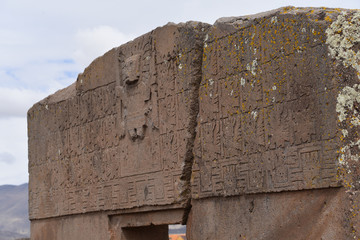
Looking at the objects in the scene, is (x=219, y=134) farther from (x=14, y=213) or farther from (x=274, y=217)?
(x=14, y=213)

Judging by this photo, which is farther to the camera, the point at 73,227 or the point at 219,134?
the point at 73,227

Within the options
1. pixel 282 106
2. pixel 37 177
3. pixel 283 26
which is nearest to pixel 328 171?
pixel 282 106

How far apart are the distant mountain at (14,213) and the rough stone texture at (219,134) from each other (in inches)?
3286

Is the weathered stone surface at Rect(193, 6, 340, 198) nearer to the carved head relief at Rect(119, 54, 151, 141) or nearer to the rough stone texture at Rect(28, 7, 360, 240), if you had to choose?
the rough stone texture at Rect(28, 7, 360, 240)

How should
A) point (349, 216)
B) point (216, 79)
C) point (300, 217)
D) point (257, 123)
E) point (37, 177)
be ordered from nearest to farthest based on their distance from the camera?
1. point (349, 216)
2. point (300, 217)
3. point (257, 123)
4. point (216, 79)
5. point (37, 177)

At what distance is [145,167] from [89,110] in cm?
129

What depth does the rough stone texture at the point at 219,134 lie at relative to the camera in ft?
16.9

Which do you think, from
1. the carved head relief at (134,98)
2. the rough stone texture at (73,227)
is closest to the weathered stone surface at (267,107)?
the carved head relief at (134,98)

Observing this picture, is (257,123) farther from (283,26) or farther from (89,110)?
(89,110)

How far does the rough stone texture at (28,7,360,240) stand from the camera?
5.15 m

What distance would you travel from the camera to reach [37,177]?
8805mm

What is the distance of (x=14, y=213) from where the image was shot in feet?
448

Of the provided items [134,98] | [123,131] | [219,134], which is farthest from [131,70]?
[219,134]

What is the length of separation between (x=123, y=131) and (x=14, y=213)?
133893mm
